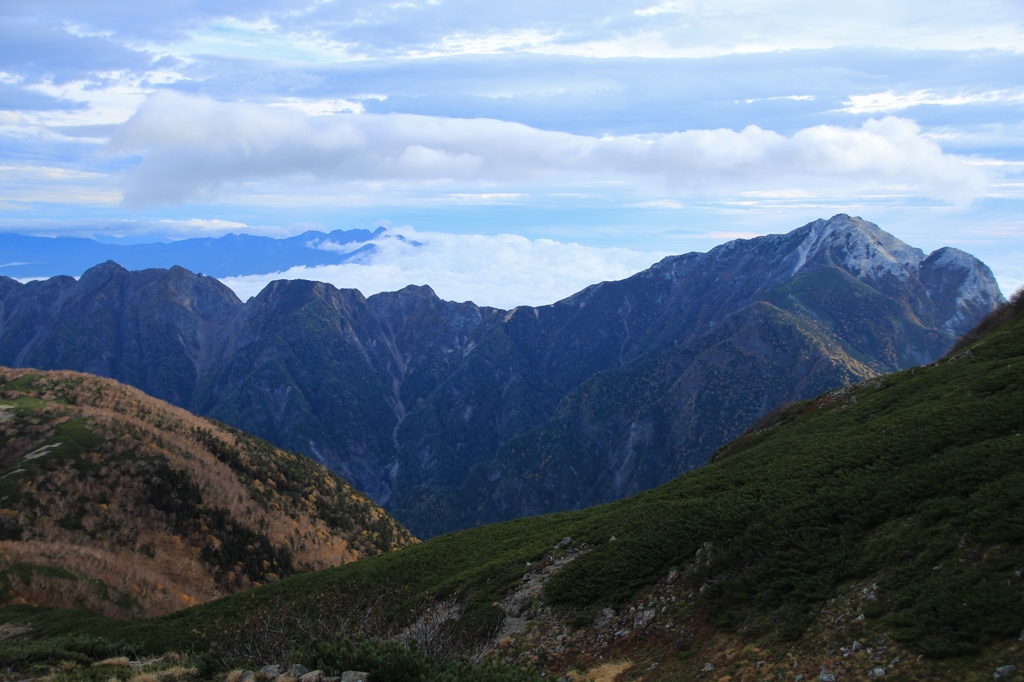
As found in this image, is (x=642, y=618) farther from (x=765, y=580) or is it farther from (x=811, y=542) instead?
(x=811, y=542)

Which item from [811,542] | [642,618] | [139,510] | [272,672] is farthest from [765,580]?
[139,510]

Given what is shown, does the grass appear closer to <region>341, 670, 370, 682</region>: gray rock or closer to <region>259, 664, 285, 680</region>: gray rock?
<region>259, 664, 285, 680</region>: gray rock

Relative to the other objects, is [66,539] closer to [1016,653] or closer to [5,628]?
[5,628]

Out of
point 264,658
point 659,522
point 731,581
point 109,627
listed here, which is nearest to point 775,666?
point 731,581

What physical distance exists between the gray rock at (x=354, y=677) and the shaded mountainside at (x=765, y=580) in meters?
0.48

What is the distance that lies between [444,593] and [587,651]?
1075 centimetres

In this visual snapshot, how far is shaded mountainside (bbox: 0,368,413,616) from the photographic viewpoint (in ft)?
126

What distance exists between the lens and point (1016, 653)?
1291cm

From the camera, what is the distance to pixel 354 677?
14812mm

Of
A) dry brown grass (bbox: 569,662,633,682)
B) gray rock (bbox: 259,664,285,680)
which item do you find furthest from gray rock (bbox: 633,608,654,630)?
gray rock (bbox: 259,664,285,680)

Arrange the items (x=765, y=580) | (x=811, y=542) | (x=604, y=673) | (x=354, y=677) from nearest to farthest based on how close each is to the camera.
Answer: (x=354, y=677) < (x=604, y=673) < (x=765, y=580) < (x=811, y=542)

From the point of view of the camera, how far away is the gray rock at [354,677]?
48.3 ft

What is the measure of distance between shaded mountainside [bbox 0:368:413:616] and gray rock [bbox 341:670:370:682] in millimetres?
29077

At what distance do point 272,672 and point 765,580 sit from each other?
602 inches
